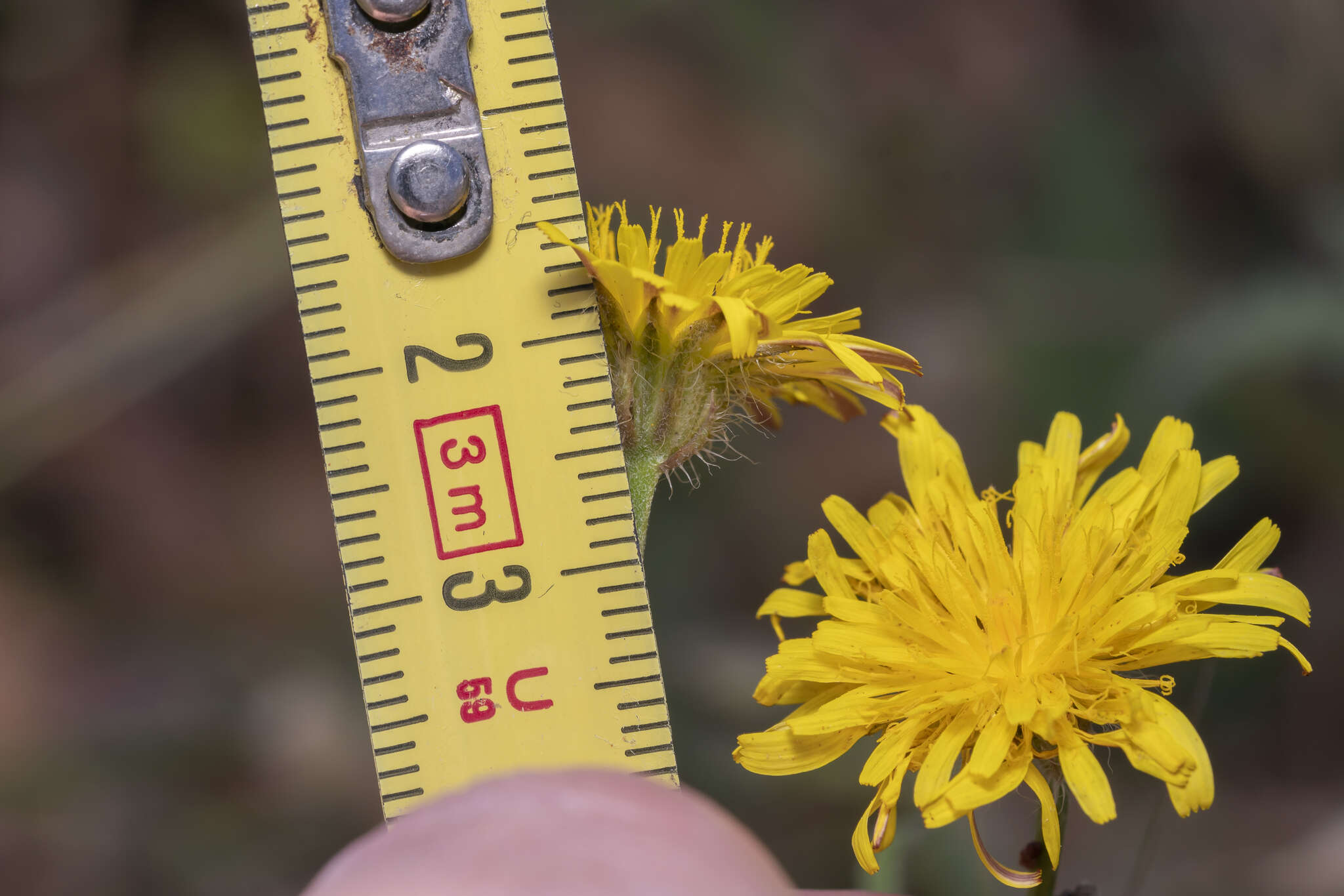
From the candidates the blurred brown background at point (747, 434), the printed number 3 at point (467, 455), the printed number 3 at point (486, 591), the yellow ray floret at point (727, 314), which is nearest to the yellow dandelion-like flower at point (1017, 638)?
the yellow ray floret at point (727, 314)

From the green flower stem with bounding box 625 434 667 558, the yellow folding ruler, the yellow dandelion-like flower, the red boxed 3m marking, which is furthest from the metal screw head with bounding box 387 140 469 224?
the yellow dandelion-like flower

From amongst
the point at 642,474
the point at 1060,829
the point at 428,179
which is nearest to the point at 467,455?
the point at 642,474

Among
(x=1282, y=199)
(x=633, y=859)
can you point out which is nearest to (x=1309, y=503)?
(x=1282, y=199)

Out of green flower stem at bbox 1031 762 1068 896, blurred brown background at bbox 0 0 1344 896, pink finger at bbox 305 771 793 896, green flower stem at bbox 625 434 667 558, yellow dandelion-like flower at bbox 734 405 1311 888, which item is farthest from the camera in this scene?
blurred brown background at bbox 0 0 1344 896

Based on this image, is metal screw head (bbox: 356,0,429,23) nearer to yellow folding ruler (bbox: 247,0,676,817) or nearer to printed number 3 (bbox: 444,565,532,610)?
yellow folding ruler (bbox: 247,0,676,817)

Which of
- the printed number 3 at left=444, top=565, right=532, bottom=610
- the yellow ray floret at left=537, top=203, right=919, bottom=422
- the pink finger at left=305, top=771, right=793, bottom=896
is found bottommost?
the pink finger at left=305, top=771, right=793, bottom=896

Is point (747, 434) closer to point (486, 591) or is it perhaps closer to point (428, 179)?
point (486, 591)
